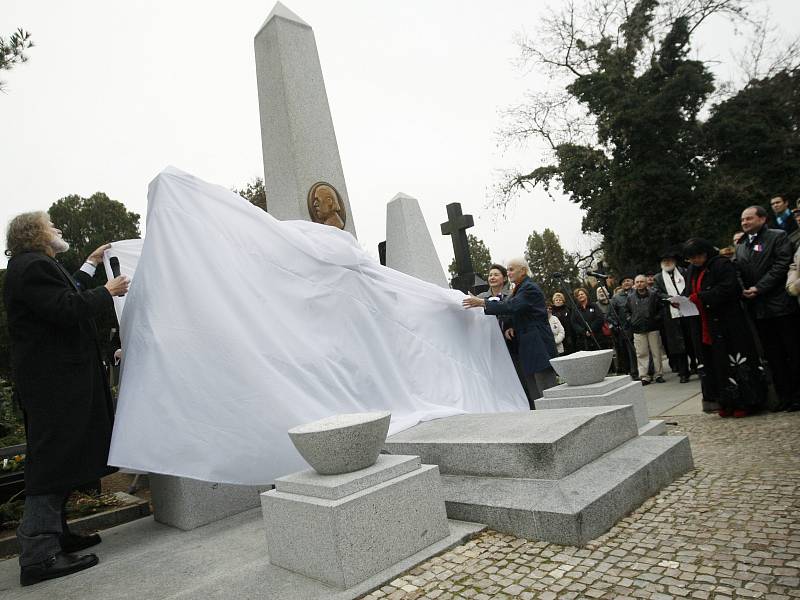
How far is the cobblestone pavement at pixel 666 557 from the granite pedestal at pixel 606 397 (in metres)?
1.15

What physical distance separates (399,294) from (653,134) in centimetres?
2101

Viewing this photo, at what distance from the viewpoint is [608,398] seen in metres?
4.69

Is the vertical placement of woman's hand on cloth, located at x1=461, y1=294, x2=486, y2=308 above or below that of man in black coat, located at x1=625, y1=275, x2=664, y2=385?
above

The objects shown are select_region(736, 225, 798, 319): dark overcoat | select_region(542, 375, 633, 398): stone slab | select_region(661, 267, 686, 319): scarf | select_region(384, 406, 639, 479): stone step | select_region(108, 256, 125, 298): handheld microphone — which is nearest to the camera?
select_region(384, 406, 639, 479): stone step

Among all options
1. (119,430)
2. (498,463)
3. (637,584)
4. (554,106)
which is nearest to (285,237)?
(119,430)

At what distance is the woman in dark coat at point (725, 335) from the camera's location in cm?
540

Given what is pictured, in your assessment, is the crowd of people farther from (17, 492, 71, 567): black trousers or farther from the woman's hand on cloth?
(17, 492, 71, 567): black trousers

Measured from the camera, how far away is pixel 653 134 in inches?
883

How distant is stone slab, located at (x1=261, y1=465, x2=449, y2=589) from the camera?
2580 millimetres

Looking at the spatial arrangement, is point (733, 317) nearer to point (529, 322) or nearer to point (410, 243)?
point (529, 322)

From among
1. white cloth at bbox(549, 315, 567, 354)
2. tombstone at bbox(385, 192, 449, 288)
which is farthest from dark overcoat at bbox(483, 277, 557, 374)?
tombstone at bbox(385, 192, 449, 288)

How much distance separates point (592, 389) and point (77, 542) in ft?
13.6

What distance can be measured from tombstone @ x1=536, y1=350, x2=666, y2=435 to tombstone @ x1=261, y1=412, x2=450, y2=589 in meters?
2.23

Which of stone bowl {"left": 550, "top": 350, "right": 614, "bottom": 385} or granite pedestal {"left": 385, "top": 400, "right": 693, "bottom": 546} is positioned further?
stone bowl {"left": 550, "top": 350, "right": 614, "bottom": 385}
